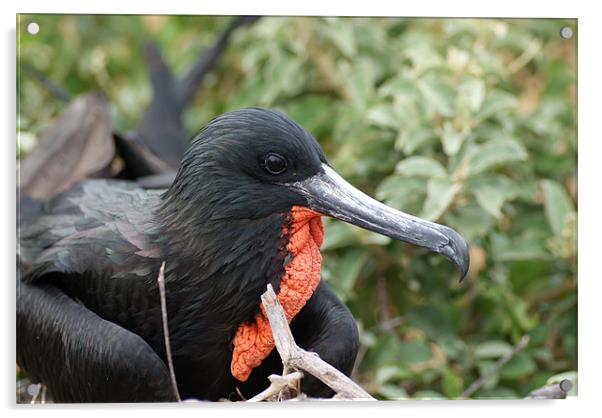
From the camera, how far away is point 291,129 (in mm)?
1621

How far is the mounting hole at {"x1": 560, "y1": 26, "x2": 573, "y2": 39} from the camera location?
222cm

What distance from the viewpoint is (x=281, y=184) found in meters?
1.62

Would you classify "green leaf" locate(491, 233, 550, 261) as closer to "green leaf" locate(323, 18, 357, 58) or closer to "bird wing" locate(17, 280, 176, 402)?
"green leaf" locate(323, 18, 357, 58)

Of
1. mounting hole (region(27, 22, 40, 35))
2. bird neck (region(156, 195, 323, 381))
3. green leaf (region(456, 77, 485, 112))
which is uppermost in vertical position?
mounting hole (region(27, 22, 40, 35))

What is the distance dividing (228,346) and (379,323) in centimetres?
83

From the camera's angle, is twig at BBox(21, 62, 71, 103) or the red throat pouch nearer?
the red throat pouch

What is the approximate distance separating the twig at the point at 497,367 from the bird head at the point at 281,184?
67 centimetres

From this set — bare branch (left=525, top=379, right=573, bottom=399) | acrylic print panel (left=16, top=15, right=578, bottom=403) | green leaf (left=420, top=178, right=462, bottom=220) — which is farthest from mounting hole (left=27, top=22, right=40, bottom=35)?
bare branch (left=525, top=379, right=573, bottom=399)

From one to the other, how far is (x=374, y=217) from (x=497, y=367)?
2.63 ft

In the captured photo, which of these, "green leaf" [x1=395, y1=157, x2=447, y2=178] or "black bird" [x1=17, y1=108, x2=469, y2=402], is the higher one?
"green leaf" [x1=395, y1=157, x2=447, y2=178]

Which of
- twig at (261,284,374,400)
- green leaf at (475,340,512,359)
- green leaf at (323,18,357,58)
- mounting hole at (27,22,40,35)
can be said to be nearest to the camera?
twig at (261,284,374,400)

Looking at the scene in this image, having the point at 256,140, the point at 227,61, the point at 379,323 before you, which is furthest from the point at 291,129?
the point at 227,61
